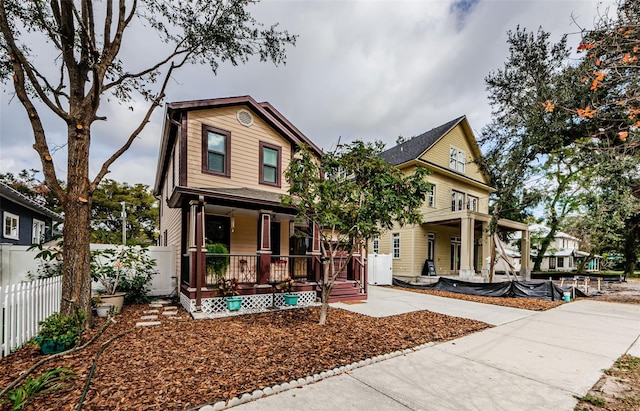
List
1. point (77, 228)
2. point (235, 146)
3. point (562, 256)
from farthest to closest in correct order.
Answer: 1. point (562, 256)
2. point (235, 146)
3. point (77, 228)

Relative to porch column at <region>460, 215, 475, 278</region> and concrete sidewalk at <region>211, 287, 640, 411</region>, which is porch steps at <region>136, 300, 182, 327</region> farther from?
porch column at <region>460, 215, 475, 278</region>

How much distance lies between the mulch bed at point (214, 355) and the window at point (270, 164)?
4.80 metres

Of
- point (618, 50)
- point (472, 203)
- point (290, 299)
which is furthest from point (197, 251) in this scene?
point (472, 203)

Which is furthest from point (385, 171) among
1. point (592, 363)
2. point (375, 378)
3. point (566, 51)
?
point (566, 51)

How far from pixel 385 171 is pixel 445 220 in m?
11.1

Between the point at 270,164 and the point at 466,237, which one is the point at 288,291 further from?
the point at 466,237

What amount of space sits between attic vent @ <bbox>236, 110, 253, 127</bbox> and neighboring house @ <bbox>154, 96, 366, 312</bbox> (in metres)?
0.03

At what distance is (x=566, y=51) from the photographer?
799 centimetres

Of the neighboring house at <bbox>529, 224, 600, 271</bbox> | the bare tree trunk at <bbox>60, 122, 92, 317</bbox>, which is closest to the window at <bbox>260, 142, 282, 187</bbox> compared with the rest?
the bare tree trunk at <bbox>60, 122, 92, 317</bbox>

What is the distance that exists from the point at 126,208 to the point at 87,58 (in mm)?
23485

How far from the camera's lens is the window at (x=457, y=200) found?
18.0 meters

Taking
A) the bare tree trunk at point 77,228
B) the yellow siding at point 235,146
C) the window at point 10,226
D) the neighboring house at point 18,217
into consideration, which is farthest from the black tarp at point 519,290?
the window at point 10,226

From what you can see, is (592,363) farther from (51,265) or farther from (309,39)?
(51,265)

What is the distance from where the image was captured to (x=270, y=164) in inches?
416
